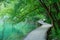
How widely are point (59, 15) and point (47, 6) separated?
0.65m

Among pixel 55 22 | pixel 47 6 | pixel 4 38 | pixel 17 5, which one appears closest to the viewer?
pixel 17 5

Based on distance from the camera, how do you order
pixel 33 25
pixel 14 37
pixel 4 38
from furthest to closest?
pixel 33 25
pixel 14 37
pixel 4 38

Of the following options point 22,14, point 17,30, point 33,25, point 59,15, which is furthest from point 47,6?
point 33,25

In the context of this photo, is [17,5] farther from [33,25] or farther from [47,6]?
[33,25]

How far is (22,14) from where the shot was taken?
6980 mm

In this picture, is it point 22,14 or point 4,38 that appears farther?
point 4,38

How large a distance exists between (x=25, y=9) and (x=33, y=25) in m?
5.37

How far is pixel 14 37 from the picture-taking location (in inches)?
351

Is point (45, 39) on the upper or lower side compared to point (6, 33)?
lower

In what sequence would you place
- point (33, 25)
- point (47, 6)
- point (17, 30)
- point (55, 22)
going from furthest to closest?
point (33, 25), point (17, 30), point (55, 22), point (47, 6)

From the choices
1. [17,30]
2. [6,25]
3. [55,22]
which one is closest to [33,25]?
[17,30]

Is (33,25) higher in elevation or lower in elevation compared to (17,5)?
higher

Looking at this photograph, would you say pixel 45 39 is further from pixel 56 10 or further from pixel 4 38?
pixel 4 38

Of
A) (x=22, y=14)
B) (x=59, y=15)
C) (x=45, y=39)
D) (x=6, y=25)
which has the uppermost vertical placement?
(x=6, y=25)
